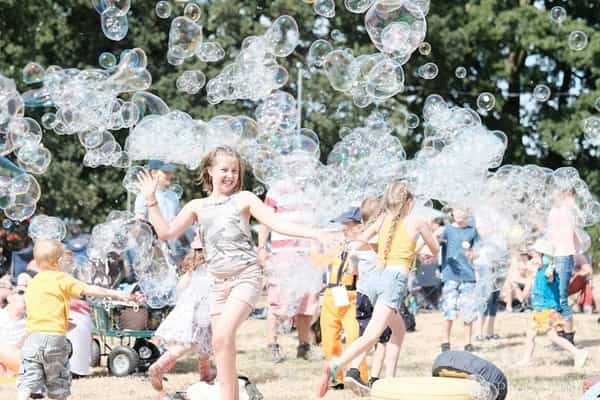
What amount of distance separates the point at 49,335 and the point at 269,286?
11.1 feet

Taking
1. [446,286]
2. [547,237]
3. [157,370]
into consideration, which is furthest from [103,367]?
[547,237]

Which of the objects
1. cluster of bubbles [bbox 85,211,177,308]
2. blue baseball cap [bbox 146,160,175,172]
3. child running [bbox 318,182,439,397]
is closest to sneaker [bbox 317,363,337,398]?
child running [bbox 318,182,439,397]

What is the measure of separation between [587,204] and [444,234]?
1.76 m

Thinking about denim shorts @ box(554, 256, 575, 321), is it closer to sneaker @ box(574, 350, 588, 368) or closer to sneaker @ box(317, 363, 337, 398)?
sneaker @ box(574, 350, 588, 368)

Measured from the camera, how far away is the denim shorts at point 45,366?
6.28 meters

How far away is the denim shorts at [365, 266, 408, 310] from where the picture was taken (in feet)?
22.2

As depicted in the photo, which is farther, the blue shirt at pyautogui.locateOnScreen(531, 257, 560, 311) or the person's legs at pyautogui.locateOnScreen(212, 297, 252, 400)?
the blue shirt at pyautogui.locateOnScreen(531, 257, 560, 311)

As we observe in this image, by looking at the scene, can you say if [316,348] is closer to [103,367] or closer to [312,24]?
[103,367]

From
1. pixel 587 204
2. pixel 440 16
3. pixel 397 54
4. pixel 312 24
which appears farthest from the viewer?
pixel 440 16

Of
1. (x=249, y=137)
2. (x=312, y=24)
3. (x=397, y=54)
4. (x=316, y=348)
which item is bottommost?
(x=316, y=348)

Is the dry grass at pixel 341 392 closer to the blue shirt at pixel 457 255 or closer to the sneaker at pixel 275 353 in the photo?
the sneaker at pixel 275 353

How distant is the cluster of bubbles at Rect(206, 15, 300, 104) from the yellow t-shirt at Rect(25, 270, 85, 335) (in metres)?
3.41

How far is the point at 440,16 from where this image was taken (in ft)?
93.4

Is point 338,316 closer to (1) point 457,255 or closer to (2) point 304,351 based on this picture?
(2) point 304,351
